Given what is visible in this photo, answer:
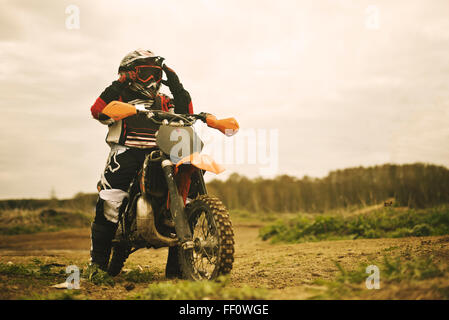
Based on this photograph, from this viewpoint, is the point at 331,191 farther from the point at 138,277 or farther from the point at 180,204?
the point at 180,204

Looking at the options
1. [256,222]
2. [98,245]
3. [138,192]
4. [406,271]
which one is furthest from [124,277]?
[256,222]

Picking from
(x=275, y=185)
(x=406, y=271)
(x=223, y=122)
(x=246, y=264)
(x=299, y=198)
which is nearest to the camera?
(x=406, y=271)

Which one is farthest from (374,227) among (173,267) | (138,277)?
(138,277)

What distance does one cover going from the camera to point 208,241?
3623mm

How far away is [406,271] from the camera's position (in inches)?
118

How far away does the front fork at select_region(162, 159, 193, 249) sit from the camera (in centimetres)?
365

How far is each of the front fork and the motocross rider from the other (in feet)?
2.11

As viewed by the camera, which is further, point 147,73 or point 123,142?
point 147,73

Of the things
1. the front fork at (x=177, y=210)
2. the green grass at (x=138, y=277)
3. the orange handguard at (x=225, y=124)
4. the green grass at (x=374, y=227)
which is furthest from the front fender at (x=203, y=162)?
the green grass at (x=374, y=227)

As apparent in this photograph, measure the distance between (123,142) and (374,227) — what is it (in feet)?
21.2

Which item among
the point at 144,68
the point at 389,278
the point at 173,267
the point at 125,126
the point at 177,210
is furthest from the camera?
the point at 173,267

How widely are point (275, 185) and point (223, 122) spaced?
15.8 m

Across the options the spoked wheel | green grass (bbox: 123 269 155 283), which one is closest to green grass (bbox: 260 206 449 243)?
green grass (bbox: 123 269 155 283)

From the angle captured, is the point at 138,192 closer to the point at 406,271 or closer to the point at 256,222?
the point at 406,271
